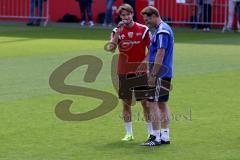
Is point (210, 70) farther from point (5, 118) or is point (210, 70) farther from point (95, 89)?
point (5, 118)

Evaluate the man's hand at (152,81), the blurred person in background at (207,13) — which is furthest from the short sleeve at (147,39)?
the blurred person in background at (207,13)

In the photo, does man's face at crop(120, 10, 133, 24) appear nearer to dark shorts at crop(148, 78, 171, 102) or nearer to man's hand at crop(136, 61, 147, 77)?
man's hand at crop(136, 61, 147, 77)

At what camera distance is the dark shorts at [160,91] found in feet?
35.7

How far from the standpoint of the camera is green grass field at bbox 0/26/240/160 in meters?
10.6

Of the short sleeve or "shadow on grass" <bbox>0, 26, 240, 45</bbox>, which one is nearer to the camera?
the short sleeve

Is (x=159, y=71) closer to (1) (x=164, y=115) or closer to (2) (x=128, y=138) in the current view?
(1) (x=164, y=115)

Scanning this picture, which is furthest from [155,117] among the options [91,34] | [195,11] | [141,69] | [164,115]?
[195,11]

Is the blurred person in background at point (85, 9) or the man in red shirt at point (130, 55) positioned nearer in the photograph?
the man in red shirt at point (130, 55)

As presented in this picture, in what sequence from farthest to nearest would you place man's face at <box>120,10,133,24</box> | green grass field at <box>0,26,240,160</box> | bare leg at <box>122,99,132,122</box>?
bare leg at <box>122,99,132,122</box> < man's face at <box>120,10,133,24</box> < green grass field at <box>0,26,240,160</box>

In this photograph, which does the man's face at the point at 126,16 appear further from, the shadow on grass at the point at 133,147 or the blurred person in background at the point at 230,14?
the blurred person in background at the point at 230,14

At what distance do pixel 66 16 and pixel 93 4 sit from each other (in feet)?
4.20

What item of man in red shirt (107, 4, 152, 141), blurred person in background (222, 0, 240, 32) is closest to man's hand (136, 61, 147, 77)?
man in red shirt (107, 4, 152, 141)

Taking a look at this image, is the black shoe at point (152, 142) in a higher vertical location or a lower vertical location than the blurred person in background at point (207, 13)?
lower

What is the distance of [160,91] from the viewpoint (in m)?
10.9
